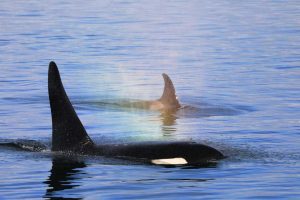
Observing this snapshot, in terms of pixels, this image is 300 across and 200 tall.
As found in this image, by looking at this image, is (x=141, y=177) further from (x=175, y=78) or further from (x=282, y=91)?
(x=175, y=78)

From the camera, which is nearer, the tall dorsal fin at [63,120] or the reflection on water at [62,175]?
the reflection on water at [62,175]

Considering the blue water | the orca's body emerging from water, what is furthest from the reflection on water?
the orca's body emerging from water

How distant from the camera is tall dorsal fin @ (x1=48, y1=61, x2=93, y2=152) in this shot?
16062 millimetres

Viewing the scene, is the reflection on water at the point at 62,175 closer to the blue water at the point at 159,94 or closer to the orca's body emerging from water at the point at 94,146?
the blue water at the point at 159,94

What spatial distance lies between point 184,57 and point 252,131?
17448 mm

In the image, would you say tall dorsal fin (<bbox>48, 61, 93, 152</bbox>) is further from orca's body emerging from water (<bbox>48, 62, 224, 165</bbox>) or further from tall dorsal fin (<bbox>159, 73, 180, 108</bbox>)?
tall dorsal fin (<bbox>159, 73, 180, 108</bbox>)

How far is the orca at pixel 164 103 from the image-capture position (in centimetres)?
2373

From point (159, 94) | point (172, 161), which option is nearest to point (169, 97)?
point (159, 94)

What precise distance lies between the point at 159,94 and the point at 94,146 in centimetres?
1162

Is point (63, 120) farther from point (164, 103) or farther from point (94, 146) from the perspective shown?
point (164, 103)

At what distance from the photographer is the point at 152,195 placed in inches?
538

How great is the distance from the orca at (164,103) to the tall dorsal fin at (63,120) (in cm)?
727

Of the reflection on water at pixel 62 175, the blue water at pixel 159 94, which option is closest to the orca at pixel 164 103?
the blue water at pixel 159 94

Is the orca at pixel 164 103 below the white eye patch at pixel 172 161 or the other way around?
the other way around
